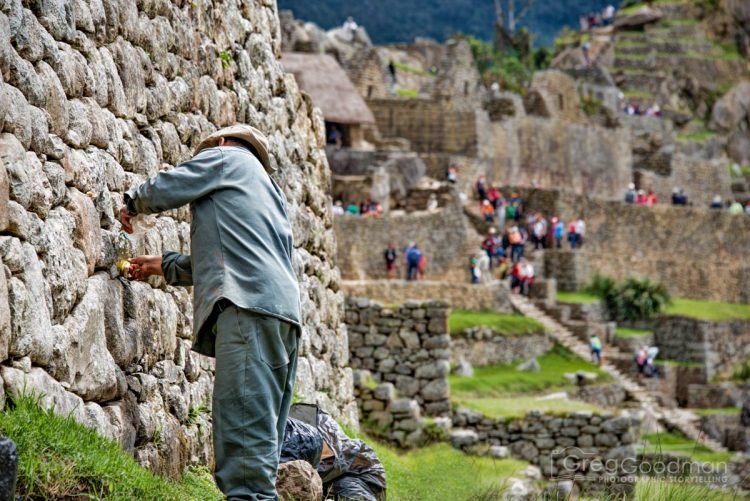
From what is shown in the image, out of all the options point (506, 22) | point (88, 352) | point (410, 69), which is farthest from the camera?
point (506, 22)

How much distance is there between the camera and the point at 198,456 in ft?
23.5

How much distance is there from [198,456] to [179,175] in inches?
68.3

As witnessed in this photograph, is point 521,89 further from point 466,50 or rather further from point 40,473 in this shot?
point 40,473

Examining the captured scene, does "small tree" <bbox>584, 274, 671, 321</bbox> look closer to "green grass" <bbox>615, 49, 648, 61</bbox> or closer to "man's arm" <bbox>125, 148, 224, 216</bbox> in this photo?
"green grass" <bbox>615, 49, 648, 61</bbox>

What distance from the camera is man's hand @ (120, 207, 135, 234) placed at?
657cm

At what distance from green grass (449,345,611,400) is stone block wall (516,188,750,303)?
10588mm

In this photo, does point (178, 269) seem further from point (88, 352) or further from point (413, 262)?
point (413, 262)

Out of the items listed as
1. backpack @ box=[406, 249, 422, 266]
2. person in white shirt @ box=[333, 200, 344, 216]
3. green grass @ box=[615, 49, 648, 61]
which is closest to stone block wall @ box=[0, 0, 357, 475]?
backpack @ box=[406, 249, 422, 266]

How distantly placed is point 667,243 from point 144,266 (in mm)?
43254

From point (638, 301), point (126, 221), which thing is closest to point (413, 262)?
point (638, 301)

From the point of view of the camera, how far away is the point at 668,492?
8000 millimetres

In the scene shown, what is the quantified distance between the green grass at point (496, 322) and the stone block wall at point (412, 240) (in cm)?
283

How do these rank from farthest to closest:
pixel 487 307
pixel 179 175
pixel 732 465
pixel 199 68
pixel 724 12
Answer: pixel 724 12, pixel 487 307, pixel 732 465, pixel 199 68, pixel 179 175

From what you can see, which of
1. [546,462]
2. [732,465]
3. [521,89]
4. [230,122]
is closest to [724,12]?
[521,89]
